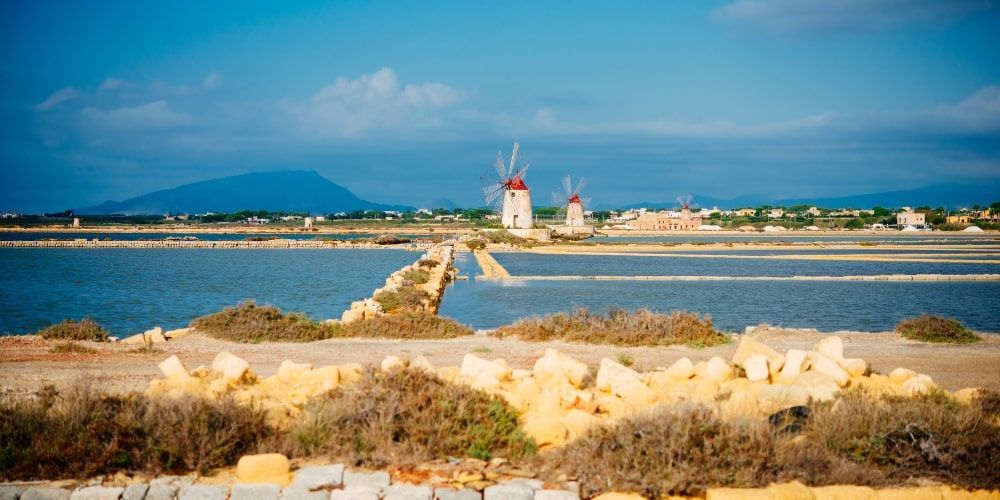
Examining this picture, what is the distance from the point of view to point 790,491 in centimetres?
423

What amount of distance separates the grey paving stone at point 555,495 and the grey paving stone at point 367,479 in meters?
0.80

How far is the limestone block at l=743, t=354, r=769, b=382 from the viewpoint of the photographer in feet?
19.6

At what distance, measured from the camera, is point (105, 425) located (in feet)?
14.8

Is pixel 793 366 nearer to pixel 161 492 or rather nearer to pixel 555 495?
pixel 555 495

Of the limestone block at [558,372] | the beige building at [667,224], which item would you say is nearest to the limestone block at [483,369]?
the limestone block at [558,372]

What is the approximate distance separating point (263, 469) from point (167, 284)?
74.5ft

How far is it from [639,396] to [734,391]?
0.75 meters

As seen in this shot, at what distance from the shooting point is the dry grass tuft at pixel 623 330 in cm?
995

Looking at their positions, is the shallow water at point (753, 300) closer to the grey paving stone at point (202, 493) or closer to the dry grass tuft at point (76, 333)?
the dry grass tuft at point (76, 333)

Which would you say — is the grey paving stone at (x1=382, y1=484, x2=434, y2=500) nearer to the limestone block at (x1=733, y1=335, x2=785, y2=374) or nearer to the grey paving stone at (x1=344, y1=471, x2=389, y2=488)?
the grey paving stone at (x1=344, y1=471, x2=389, y2=488)

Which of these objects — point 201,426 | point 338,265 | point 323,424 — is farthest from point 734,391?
point 338,265

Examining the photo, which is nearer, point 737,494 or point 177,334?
point 737,494

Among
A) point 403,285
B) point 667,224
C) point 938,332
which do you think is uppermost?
point 667,224

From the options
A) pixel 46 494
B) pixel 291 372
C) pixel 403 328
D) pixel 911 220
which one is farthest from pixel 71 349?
pixel 911 220
